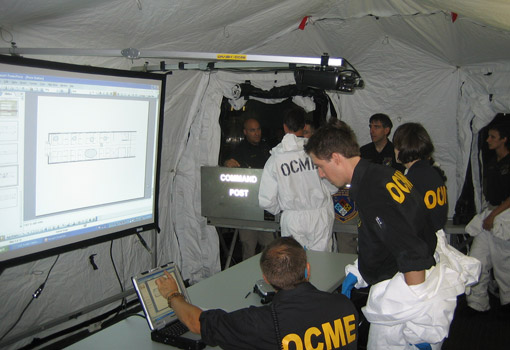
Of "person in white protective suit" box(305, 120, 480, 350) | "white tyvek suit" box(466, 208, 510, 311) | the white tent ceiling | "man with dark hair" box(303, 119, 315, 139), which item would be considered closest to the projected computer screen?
the white tent ceiling

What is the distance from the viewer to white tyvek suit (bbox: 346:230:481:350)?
173 centimetres

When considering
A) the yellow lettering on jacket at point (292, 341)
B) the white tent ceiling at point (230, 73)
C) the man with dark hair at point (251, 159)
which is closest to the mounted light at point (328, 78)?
the white tent ceiling at point (230, 73)

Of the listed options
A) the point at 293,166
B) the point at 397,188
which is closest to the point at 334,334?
the point at 397,188

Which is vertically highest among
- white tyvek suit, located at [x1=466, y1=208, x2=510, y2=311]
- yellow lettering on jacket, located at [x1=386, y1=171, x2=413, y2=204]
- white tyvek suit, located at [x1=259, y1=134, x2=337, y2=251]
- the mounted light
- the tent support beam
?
the tent support beam

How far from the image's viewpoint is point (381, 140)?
423cm

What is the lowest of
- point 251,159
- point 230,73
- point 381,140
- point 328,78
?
point 251,159

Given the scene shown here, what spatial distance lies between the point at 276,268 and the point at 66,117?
1.32 m

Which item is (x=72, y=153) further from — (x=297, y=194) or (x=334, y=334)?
(x=297, y=194)

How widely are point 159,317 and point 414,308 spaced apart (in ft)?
3.57

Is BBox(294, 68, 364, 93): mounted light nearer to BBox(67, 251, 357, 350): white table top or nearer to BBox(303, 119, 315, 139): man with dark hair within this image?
BBox(67, 251, 357, 350): white table top

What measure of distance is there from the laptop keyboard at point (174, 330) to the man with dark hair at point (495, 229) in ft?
9.73

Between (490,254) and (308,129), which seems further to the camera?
(308,129)

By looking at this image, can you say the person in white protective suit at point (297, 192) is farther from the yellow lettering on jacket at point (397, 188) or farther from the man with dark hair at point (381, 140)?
the yellow lettering on jacket at point (397, 188)

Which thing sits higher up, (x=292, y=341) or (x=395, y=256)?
(x=395, y=256)
